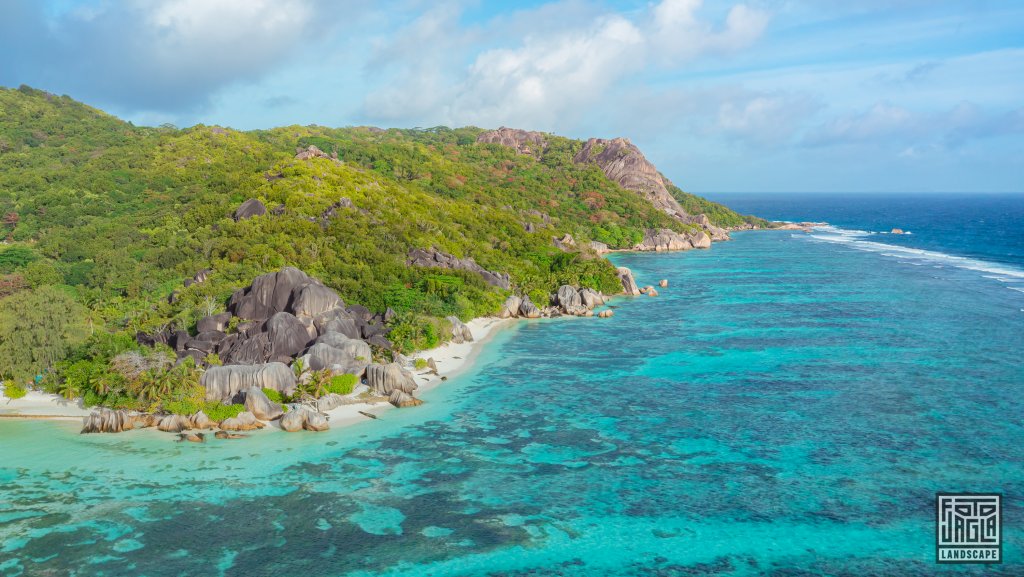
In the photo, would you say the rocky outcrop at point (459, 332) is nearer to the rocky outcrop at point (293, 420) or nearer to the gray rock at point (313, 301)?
the gray rock at point (313, 301)

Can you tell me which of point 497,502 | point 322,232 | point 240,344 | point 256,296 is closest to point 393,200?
point 322,232

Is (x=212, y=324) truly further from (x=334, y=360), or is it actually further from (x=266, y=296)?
(x=334, y=360)

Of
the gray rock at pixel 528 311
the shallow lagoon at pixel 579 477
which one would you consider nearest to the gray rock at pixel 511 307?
the gray rock at pixel 528 311

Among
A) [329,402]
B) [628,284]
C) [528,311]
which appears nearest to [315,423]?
[329,402]

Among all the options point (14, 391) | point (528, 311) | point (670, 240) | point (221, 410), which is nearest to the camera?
point (221, 410)

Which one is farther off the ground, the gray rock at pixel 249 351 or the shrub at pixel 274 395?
the gray rock at pixel 249 351

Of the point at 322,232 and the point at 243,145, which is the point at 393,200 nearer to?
the point at 322,232

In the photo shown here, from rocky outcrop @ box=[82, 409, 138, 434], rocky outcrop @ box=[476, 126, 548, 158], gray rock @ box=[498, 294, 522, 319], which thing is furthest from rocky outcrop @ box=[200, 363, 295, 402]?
rocky outcrop @ box=[476, 126, 548, 158]
